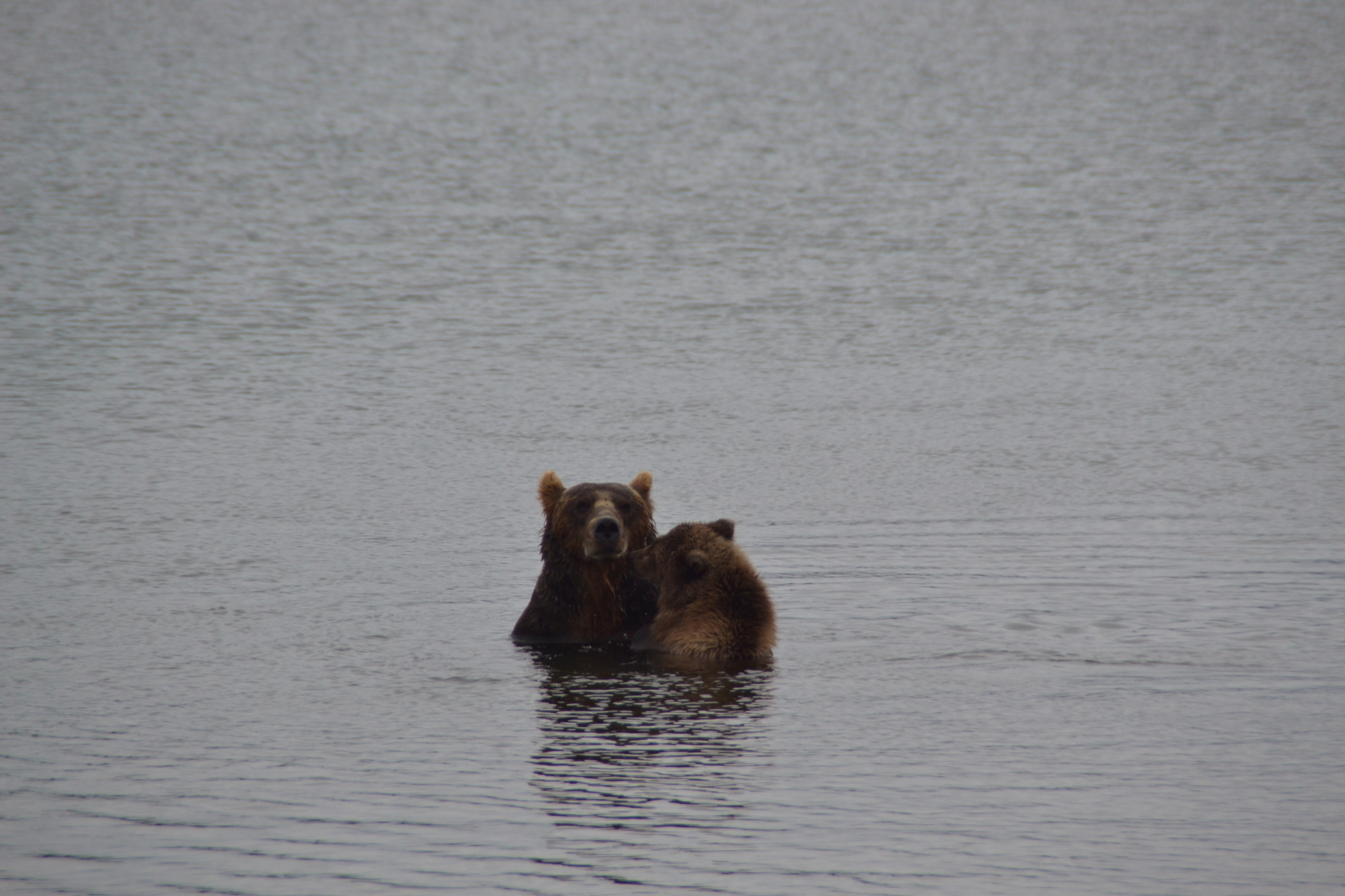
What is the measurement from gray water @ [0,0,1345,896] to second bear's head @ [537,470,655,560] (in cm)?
59

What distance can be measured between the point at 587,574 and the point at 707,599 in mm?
834

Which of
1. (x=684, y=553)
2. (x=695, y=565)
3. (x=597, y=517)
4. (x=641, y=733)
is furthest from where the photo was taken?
(x=597, y=517)

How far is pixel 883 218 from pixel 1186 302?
8.09 metres

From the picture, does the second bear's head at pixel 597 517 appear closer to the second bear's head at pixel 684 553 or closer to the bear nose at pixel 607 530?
the bear nose at pixel 607 530

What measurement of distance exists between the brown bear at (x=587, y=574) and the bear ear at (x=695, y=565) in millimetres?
439

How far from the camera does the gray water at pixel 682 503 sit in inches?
208

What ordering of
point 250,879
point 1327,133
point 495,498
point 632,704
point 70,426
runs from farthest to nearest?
point 1327,133 → point 70,426 → point 495,498 → point 632,704 → point 250,879

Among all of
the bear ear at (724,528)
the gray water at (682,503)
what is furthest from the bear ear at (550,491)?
the bear ear at (724,528)

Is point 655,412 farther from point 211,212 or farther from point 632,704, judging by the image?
point 211,212

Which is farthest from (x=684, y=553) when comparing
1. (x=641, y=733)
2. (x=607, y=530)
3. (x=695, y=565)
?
(x=641, y=733)

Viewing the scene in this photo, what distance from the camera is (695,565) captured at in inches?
300

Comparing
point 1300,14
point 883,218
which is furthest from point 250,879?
point 1300,14

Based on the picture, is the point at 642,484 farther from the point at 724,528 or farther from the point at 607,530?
the point at 724,528

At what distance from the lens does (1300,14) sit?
5188cm
